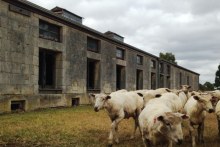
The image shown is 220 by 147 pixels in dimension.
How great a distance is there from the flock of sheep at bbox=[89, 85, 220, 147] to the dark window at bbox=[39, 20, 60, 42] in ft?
39.1

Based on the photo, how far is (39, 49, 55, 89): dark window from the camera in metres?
26.5

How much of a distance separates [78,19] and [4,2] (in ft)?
41.6

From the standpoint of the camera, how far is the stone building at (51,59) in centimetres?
2180

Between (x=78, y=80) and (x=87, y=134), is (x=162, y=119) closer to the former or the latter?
(x=87, y=134)

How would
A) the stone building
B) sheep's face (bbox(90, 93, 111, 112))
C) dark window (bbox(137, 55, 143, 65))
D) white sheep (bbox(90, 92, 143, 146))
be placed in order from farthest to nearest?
dark window (bbox(137, 55, 143, 65))
the stone building
white sheep (bbox(90, 92, 143, 146))
sheep's face (bbox(90, 93, 111, 112))

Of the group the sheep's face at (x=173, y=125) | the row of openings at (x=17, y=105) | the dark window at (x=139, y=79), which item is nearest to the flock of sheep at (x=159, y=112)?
the sheep's face at (x=173, y=125)

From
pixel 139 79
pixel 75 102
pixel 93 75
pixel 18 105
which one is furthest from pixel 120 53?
pixel 18 105

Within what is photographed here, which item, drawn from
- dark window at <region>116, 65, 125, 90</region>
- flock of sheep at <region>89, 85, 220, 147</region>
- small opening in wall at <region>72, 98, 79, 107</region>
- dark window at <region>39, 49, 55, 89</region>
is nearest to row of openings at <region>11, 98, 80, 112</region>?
dark window at <region>39, 49, 55, 89</region>

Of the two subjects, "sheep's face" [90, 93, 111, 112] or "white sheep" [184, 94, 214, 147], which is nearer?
"white sheep" [184, 94, 214, 147]

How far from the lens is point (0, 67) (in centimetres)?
2097

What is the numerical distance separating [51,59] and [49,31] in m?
2.33

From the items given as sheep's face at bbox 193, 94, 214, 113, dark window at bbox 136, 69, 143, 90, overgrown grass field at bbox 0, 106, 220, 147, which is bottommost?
overgrown grass field at bbox 0, 106, 220, 147

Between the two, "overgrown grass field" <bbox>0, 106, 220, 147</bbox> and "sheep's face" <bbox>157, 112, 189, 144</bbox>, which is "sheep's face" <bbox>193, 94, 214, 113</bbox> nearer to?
"overgrown grass field" <bbox>0, 106, 220, 147</bbox>

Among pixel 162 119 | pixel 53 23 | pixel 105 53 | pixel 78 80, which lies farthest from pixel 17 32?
pixel 162 119
